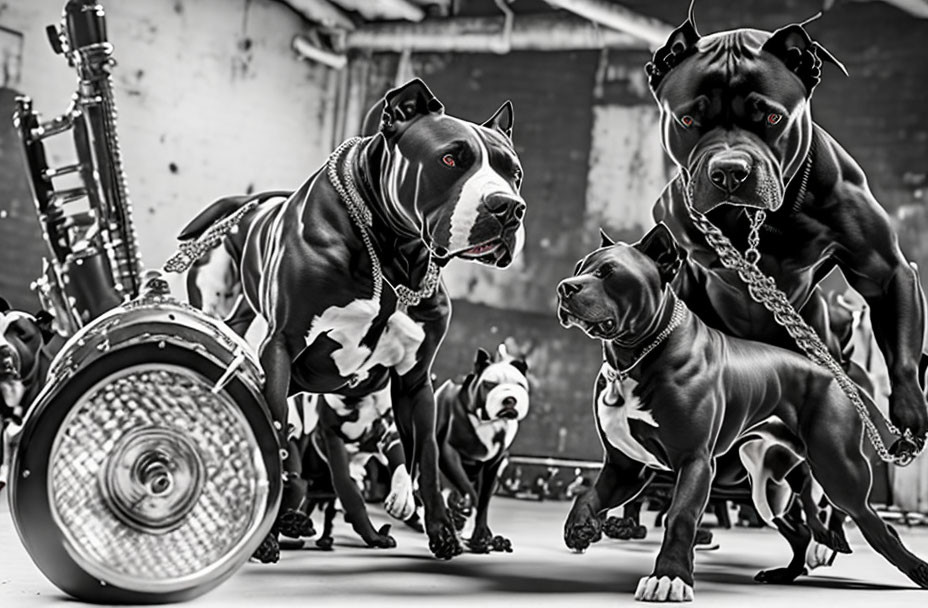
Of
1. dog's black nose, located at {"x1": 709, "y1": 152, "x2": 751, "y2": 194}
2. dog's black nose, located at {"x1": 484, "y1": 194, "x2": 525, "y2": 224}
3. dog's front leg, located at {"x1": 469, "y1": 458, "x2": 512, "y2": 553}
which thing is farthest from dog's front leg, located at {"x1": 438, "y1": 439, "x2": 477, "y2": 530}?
dog's black nose, located at {"x1": 709, "y1": 152, "x2": 751, "y2": 194}

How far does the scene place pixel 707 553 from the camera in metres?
3.81

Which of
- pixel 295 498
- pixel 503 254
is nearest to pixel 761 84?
pixel 503 254

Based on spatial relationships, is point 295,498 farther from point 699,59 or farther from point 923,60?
point 923,60

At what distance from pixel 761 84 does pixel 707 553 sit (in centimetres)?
199

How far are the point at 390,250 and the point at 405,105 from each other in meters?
0.33

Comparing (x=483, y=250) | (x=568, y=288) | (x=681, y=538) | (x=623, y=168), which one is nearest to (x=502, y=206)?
(x=483, y=250)

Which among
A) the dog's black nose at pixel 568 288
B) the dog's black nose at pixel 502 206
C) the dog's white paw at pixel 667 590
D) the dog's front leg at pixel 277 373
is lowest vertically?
the dog's white paw at pixel 667 590

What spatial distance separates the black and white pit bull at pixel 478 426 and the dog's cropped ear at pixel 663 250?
154 centimetres

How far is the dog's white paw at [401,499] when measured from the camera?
290 cm

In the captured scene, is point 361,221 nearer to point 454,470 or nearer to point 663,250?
point 663,250

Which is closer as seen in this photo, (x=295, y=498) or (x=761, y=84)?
(x=761, y=84)

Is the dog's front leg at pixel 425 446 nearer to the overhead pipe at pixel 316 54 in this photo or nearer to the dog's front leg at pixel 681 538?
the dog's front leg at pixel 681 538

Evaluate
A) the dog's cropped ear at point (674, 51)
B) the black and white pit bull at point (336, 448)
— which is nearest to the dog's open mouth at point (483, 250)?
the dog's cropped ear at point (674, 51)

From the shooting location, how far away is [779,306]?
104 inches
